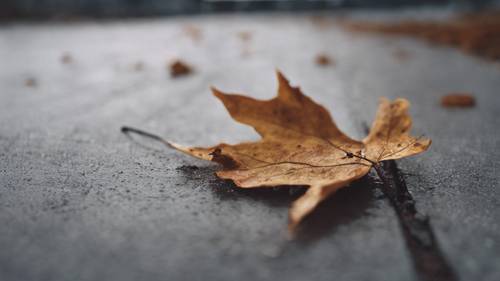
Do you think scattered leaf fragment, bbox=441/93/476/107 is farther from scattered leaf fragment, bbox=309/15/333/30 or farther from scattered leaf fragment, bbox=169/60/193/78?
scattered leaf fragment, bbox=309/15/333/30

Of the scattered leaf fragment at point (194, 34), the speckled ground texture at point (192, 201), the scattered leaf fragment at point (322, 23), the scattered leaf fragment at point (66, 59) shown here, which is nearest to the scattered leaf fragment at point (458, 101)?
the speckled ground texture at point (192, 201)

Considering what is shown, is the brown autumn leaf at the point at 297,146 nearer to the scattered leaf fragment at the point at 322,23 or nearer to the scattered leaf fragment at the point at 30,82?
the scattered leaf fragment at the point at 30,82

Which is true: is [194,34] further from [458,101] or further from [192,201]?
[192,201]

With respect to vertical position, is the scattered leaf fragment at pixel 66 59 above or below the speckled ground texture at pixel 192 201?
below

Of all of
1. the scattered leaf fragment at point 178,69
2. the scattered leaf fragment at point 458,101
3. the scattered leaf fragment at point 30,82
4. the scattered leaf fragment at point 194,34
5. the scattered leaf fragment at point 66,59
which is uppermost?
the scattered leaf fragment at point 458,101

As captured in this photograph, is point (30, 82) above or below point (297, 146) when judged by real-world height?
below

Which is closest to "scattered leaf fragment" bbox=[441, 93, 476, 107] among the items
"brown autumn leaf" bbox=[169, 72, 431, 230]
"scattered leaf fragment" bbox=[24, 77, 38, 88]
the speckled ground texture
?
the speckled ground texture

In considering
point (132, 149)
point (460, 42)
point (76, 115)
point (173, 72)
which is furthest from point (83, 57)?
point (460, 42)

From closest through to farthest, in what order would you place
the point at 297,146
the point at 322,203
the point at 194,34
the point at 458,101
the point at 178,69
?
1. the point at 322,203
2. the point at 297,146
3. the point at 458,101
4. the point at 178,69
5. the point at 194,34

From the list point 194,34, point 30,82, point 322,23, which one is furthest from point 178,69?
point 322,23

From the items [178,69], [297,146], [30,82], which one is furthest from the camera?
[178,69]
